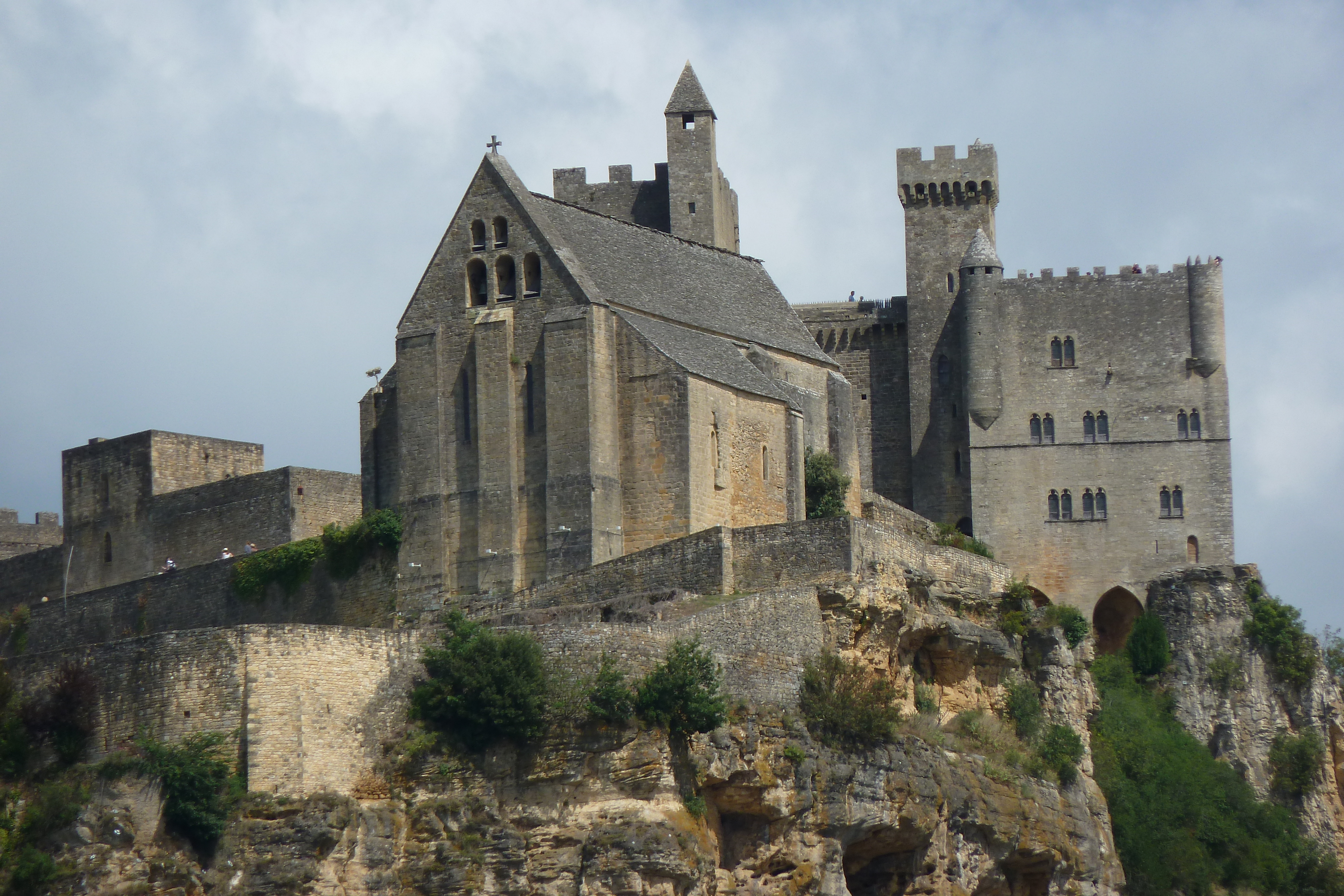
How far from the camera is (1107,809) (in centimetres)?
5838

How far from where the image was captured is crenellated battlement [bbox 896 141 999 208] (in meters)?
83.4

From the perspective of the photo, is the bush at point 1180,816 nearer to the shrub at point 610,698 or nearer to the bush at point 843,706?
the bush at point 843,706

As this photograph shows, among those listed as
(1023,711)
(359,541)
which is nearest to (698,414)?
(359,541)

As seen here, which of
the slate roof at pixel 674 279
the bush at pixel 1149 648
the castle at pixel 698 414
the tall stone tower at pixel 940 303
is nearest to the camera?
the castle at pixel 698 414

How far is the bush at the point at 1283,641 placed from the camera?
7294 centimetres

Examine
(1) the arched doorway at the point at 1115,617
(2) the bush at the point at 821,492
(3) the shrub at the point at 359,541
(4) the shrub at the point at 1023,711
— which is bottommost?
(4) the shrub at the point at 1023,711

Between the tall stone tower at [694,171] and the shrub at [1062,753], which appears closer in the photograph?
the shrub at [1062,753]

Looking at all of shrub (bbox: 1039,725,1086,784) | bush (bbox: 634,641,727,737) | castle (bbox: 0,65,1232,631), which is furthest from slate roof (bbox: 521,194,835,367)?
bush (bbox: 634,641,727,737)

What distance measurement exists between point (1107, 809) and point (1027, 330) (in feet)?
77.5

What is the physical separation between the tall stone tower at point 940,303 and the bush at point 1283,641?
31.9 feet

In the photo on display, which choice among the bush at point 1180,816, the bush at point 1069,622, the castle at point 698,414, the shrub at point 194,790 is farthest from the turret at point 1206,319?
the shrub at point 194,790

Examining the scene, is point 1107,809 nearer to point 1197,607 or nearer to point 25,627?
point 1197,607

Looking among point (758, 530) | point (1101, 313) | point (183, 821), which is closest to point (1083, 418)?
point (1101, 313)

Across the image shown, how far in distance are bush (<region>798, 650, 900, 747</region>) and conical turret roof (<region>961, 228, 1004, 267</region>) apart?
31.2m
